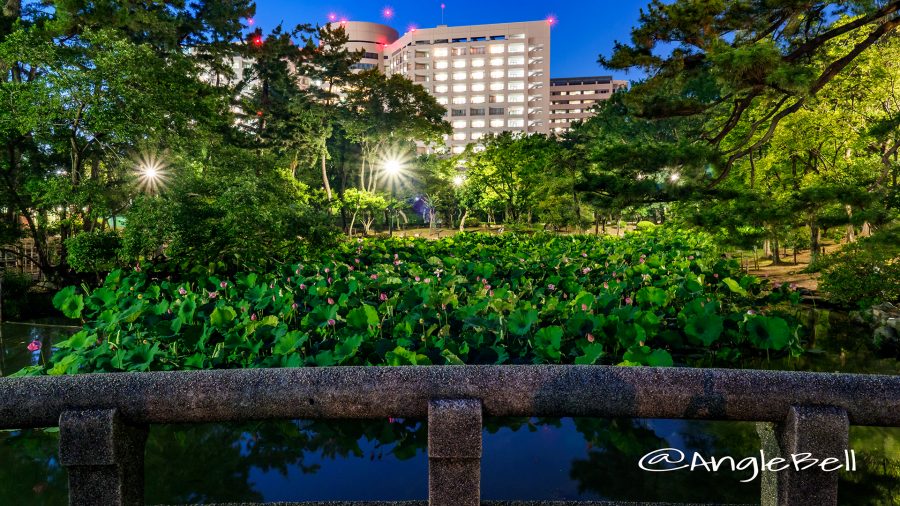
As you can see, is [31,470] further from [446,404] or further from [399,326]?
[446,404]

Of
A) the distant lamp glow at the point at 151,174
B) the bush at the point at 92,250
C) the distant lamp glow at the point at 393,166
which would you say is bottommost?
the bush at the point at 92,250

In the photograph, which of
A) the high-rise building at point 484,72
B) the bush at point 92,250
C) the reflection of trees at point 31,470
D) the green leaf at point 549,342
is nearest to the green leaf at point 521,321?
the green leaf at point 549,342

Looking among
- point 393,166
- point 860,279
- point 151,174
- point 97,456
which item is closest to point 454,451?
point 97,456

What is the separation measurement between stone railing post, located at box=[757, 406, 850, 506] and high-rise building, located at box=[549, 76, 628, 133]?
122 meters

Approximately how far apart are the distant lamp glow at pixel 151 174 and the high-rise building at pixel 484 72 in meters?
82.7

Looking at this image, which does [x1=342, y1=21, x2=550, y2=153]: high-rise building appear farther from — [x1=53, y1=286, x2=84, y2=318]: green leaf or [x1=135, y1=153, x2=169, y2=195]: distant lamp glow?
[x1=53, y1=286, x2=84, y2=318]: green leaf

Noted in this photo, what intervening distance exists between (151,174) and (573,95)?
390 feet

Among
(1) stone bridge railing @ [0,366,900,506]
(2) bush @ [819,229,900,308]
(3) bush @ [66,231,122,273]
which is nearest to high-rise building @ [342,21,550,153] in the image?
(3) bush @ [66,231,122,273]

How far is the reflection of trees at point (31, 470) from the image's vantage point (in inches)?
144

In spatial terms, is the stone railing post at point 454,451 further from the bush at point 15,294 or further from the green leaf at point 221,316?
the bush at point 15,294

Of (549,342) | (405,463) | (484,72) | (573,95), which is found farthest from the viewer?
(573,95)

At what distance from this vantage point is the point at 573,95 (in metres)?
120

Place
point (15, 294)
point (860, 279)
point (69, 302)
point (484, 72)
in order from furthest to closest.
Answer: point (484, 72) → point (15, 294) → point (860, 279) → point (69, 302)

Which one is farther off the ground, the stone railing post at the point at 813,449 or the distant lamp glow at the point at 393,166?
the distant lamp glow at the point at 393,166
